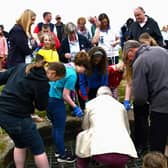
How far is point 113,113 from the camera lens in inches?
150

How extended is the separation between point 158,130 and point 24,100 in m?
1.28

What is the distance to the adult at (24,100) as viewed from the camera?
12.2 feet

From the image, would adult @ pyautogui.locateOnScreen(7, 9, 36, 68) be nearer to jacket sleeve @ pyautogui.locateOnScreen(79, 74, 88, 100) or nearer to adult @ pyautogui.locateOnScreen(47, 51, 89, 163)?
jacket sleeve @ pyautogui.locateOnScreen(79, 74, 88, 100)

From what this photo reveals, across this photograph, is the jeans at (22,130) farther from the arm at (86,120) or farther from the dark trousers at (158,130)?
the dark trousers at (158,130)

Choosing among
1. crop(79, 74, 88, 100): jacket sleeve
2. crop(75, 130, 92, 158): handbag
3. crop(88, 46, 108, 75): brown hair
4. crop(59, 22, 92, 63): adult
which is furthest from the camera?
crop(59, 22, 92, 63): adult

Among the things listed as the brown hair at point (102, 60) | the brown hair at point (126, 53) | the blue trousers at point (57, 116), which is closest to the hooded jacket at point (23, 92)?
the blue trousers at point (57, 116)

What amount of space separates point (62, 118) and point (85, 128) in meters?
0.57

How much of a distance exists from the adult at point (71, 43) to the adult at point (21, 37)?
2.27ft

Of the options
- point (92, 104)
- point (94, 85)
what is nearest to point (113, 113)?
point (92, 104)

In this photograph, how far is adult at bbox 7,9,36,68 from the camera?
5484 millimetres

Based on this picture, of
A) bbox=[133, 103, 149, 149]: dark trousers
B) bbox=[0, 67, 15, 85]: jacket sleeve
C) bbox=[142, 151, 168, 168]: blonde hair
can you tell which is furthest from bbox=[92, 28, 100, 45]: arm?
bbox=[142, 151, 168, 168]: blonde hair

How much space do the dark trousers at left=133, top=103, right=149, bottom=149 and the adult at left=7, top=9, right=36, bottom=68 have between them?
1.77 metres

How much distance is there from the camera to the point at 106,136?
144 inches

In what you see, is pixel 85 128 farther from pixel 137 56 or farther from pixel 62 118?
pixel 137 56
